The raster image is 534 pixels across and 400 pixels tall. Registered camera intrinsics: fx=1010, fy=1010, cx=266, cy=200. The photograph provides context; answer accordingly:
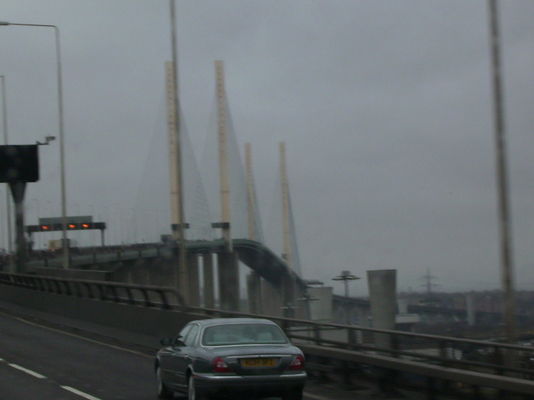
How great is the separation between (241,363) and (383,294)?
4357 mm

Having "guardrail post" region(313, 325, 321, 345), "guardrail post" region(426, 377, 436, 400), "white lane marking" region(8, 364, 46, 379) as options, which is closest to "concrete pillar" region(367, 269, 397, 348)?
A: "guardrail post" region(313, 325, 321, 345)

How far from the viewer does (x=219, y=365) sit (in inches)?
523

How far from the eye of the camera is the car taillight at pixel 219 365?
13.2 meters

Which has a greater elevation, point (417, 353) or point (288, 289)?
point (417, 353)

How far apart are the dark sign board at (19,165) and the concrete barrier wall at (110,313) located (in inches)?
268

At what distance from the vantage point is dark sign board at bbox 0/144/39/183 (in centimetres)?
4719

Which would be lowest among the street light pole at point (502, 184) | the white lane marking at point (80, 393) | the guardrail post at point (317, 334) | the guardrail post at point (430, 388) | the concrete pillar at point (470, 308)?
the white lane marking at point (80, 393)

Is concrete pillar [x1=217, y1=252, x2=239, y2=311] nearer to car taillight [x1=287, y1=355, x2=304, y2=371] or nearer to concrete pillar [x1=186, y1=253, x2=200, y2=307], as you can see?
concrete pillar [x1=186, y1=253, x2=200, y2=307]

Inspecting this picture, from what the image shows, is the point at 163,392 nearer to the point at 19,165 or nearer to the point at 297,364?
the point at 297,364

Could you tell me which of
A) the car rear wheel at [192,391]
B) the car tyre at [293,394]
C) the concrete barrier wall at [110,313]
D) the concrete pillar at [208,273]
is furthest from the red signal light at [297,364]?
the concrete pillar at [208,273]

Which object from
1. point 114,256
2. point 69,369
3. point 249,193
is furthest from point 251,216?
point 69,369

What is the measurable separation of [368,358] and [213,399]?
120 inches

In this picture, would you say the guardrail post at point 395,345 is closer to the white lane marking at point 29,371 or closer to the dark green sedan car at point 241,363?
the dark green sedan car at point 241,363

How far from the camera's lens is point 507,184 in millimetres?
14211
